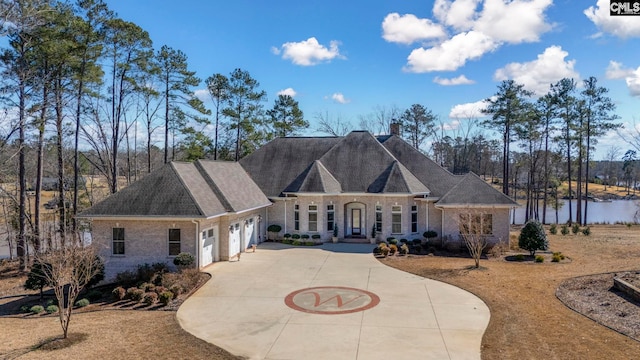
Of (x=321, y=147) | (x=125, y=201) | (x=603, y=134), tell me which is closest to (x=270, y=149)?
(x=321, y=147)

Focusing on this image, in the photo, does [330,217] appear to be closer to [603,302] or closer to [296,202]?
[296,202]

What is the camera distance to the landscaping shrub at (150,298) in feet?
47.2

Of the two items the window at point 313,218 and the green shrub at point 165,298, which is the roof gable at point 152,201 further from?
the window at point 313,218

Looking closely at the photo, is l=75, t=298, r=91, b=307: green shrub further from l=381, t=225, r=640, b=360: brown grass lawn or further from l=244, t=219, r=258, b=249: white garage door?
l=381, t=225, r=640, b=360: brown grass lawn

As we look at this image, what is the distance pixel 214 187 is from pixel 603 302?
55.9ft

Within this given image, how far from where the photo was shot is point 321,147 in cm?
2981

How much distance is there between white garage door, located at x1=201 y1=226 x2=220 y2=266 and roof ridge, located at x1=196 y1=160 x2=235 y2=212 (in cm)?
120

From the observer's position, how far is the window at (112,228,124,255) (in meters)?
18.1

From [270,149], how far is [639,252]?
22.9m

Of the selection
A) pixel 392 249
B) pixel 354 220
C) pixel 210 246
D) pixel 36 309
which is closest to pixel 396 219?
pixel 354 220

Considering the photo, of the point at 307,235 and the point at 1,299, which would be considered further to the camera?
the point at 307,235

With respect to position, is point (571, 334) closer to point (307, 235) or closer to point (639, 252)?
point (639, 252)

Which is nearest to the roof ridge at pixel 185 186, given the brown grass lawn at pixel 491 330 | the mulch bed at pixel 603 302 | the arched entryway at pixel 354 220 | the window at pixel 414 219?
the brown grass lawn at pixel 491 330

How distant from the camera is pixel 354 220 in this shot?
87.9 ft
